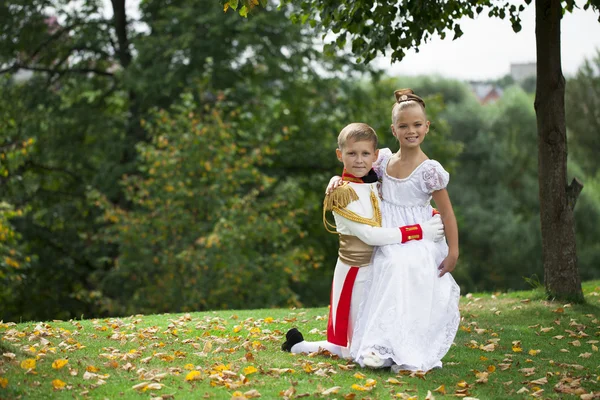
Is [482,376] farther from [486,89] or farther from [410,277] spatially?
[486,89]

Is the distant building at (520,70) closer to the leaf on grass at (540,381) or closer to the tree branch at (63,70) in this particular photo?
the tree branch at (63,70)

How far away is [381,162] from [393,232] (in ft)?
2.13

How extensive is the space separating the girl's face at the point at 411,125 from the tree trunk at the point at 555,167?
379cm

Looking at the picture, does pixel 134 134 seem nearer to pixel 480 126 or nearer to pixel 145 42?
pixel 145 42

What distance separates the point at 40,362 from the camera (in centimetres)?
567

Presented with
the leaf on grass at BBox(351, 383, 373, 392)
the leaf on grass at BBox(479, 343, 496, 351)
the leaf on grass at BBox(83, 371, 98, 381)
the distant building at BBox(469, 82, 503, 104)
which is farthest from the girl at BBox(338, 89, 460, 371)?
the distant building at BBox(469, 82, 503, 104)

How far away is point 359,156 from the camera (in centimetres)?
590

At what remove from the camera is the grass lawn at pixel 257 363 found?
5.19 meters

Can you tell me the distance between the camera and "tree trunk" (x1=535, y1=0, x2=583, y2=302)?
909 cm

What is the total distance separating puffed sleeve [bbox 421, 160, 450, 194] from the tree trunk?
12.4 ft

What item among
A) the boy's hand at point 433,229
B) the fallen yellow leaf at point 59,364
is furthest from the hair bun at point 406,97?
the fallen yellow leaf at point 59,364

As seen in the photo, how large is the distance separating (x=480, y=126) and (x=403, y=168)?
29254mm

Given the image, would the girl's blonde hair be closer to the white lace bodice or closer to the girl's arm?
the white lace bodice

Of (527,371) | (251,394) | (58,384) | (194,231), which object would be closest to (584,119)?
(194,231)
